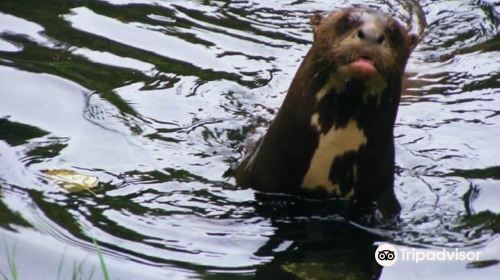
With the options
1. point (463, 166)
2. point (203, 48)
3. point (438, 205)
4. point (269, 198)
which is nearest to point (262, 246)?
point (269, 198)

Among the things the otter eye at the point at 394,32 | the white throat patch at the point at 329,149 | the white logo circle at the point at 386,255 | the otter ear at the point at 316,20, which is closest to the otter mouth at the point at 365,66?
the otter eye at the point at 394,32

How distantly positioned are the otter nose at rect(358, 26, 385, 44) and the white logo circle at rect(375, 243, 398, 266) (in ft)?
2.98

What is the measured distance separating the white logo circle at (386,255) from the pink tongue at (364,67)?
30.6 inches

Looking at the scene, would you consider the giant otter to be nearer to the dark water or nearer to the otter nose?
the otter nose

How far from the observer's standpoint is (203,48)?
8727mm

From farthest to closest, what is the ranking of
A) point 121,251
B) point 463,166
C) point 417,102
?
point 417,102, point 463,166, point 121,251

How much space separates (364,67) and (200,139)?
1665 millimetres

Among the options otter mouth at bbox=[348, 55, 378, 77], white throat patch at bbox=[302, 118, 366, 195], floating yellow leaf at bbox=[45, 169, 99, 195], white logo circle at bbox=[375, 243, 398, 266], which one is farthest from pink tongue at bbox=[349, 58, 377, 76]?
floating yellow leaf at bbox=[45, 169, 99, 195]

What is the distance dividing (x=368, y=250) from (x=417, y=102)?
216 centimetres

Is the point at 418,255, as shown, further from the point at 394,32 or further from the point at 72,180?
the point at 72,180

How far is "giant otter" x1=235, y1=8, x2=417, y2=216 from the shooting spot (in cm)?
605

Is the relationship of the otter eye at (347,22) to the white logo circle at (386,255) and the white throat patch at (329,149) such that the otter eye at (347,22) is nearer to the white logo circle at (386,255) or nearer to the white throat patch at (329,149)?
the white throat patch at (329,149)

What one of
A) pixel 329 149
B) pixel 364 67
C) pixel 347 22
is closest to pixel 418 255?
pixel 329 149

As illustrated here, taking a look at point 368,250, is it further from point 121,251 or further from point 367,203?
point 121,251
